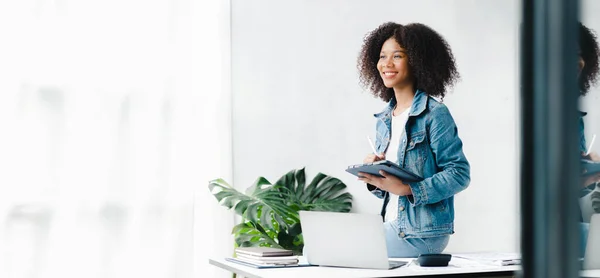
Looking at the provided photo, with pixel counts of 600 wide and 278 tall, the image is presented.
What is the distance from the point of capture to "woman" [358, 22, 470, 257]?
12.9 feet

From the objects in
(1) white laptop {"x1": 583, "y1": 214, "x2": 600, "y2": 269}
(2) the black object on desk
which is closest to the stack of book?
(2) the black object on desk

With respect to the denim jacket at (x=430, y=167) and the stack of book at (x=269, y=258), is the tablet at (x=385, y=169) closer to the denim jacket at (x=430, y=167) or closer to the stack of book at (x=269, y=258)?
the denim jacket at (x=430, y=167)

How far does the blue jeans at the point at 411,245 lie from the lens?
3969mm

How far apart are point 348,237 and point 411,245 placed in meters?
1.56

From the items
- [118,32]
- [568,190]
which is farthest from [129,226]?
[568,190]

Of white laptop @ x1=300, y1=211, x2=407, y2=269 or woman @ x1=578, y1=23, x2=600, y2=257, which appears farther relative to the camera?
white laptop @ x1=300, y1=211, x2=407, y2=269

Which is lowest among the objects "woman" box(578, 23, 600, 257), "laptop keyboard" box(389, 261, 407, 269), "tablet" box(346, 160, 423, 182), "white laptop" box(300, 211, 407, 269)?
"laptop keyboard" box(389, 261, 407, 269)

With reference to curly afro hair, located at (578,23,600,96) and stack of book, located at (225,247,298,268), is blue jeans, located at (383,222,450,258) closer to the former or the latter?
stack of book, located at (225,247,298,268)

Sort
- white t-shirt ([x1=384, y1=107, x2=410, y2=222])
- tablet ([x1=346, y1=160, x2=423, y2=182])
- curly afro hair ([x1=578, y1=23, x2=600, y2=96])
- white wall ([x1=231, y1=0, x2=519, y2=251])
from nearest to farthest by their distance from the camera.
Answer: curly afro hair ([x1=578, y1=23, x2=600, y2=96])
tablet ([x1=346, y1=160, x2=423, y2=182])
white t-shirt ([x1=384, y1=107, x2=410, y2=222])
white wall ([x1=231, y1=0, x2=519, y2=251])

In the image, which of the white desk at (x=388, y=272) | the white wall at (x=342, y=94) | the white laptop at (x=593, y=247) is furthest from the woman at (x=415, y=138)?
the white laptop at (x=593, y=247)

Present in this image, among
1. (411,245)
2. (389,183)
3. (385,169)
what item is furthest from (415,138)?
(411,245)

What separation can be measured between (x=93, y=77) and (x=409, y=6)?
6.08 ft

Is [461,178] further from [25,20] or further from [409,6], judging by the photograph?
[25,20]

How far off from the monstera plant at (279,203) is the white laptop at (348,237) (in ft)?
4.58
